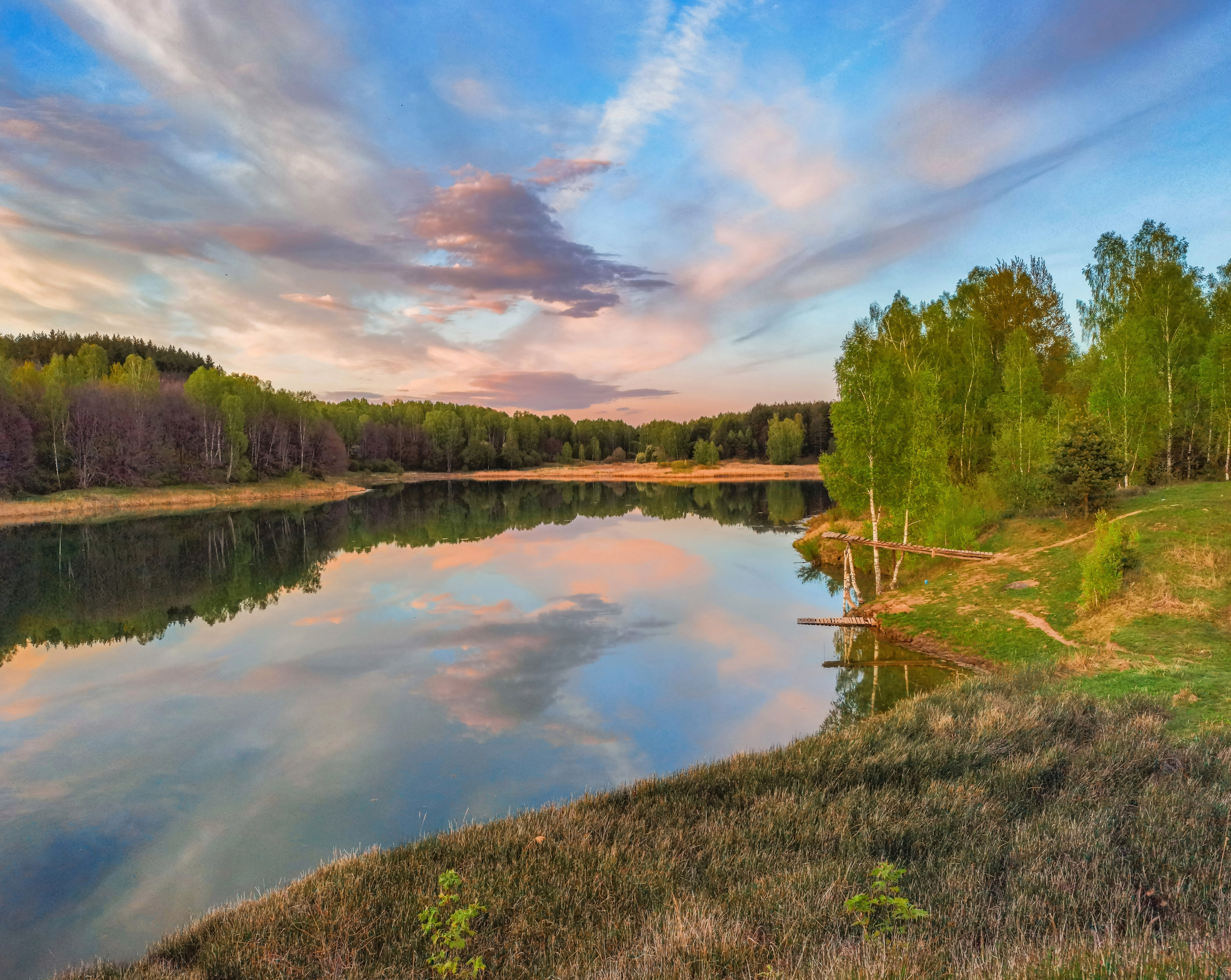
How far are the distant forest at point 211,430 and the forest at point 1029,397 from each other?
8276 cm

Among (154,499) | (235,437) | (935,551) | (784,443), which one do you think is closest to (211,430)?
(235,437)

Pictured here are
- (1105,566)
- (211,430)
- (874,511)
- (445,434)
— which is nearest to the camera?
(1105,566)

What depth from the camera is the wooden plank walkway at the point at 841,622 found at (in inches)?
1035

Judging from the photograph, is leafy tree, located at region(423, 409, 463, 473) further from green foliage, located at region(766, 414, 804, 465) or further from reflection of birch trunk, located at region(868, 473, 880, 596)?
reflection of birch trunk, located at region(868, 473, 880, 596)

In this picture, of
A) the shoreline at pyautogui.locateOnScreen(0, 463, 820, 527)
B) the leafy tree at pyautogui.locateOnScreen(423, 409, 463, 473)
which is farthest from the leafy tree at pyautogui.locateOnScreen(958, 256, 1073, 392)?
the leafy tree at pyautogui.locateOnScreen(423, 409, 463, 473)

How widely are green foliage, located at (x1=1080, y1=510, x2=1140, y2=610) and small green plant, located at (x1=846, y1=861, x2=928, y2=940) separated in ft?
61.4

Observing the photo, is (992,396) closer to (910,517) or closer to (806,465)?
(910,517)

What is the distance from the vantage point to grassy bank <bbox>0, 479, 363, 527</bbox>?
65438 millimetres

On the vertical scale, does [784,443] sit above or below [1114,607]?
Result: above

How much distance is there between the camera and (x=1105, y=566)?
2114cm

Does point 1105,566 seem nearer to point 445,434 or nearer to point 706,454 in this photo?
point 706,454

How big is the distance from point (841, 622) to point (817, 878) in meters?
19.8

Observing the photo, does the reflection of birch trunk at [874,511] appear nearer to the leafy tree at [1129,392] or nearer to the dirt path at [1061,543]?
the dirt path at [1061,543]

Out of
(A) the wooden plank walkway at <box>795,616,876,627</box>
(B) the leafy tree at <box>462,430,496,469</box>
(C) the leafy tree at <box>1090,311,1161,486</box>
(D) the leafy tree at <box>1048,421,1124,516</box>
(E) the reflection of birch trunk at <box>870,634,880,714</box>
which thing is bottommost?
(E) the reflection of birch trunk at <box>870,634,880,714</box>
